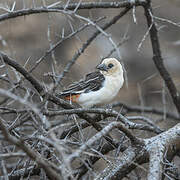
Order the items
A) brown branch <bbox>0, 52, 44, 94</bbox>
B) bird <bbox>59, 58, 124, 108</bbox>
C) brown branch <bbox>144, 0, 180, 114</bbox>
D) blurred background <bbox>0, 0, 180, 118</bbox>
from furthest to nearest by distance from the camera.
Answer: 1. blurred background <bbox>0, 0, 180, 118</bbox>
2. bird <bbox>59, 58, 124, 108</bbox>
3. brown branch <bbox>144, 0, 180, 114</bbox>
4. brown branch <bbox>0, 52, 44, 94</bbox>

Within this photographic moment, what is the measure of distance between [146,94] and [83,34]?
259 cm

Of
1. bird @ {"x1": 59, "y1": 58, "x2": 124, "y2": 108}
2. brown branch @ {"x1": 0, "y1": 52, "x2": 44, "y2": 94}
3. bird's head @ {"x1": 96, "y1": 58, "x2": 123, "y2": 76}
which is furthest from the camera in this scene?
bird's head @ {"x1": 96, "y1": 58, "x2": 123, "y2": 76}

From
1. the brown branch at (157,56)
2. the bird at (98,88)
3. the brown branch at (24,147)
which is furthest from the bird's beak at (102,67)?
the brown branch at (24,147)

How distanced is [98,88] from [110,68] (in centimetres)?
36

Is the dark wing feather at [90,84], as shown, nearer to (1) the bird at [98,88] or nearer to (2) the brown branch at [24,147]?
(1) the bird at [98,88]

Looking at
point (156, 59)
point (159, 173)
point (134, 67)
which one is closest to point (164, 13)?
point (134, 67)

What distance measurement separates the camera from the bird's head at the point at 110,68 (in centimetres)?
549

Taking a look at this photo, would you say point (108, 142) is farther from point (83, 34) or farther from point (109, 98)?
point (83, 34)

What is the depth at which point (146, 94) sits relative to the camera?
40.4ft

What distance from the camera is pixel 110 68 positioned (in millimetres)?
5527

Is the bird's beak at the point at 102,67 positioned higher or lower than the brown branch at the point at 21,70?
lower

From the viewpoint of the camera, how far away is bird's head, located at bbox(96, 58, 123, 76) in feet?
18.0

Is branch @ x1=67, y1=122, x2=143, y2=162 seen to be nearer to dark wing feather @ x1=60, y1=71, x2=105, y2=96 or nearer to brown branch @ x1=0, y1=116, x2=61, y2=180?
brown branch @ x1=0, y1=116, x2=61, y2=180

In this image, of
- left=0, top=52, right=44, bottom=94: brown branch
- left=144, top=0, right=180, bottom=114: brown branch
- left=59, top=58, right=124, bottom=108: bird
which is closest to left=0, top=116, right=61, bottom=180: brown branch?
left=0, top=52, right=44, bottom=94: brown branch
